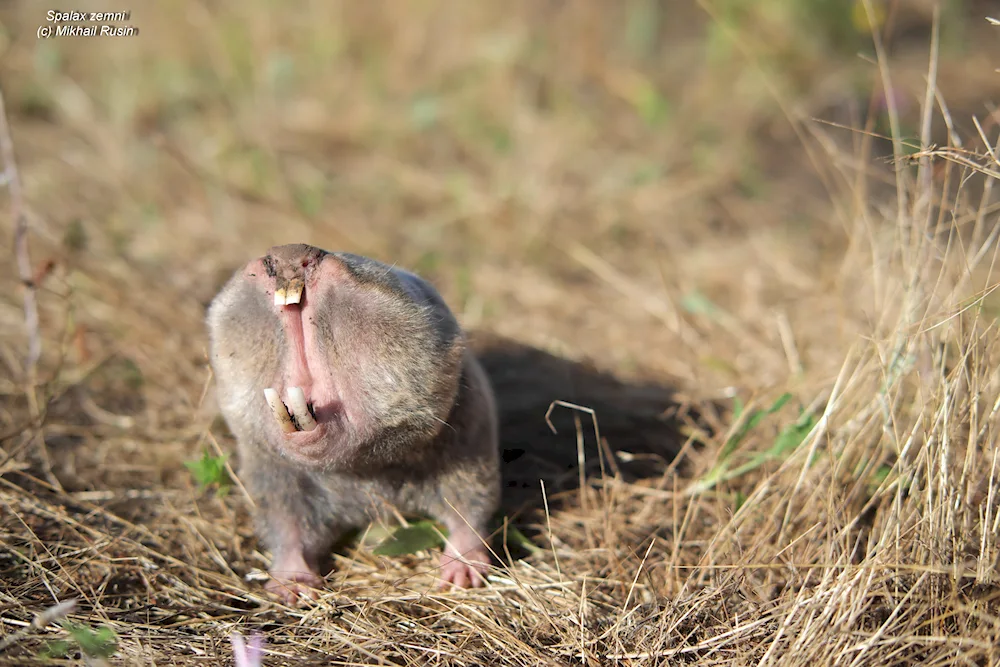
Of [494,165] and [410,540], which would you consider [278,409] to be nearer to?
[410,540]

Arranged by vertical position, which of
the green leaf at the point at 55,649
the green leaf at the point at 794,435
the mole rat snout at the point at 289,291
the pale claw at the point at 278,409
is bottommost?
the green leaf at the point at 55,649

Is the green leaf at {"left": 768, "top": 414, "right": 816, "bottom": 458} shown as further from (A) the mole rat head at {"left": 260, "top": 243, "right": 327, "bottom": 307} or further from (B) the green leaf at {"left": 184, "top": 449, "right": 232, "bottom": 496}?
(B) the green leaf at {"left": 184, "top": 449, "right": 232, "bottom": 496}

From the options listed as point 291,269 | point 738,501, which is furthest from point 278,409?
point 738,501

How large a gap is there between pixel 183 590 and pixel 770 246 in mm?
3323

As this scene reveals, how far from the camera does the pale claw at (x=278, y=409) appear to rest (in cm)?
177

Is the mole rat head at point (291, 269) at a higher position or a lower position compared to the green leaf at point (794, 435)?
higher

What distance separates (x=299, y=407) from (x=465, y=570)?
0.76 m

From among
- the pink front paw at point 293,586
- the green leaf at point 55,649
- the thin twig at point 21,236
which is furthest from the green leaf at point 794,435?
the thin twig at point 21,236

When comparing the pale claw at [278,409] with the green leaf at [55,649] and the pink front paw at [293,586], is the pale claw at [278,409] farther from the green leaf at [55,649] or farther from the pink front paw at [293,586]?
the green leaf at [55,649]

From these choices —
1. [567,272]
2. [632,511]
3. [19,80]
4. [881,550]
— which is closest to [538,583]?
[632,511]

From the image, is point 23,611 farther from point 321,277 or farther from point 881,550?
point 881,550

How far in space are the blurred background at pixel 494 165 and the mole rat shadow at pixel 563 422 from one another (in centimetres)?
19

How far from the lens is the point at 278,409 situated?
1.77 metres

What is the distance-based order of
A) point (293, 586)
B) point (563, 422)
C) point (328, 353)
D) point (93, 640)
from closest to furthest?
point (93, 640), point (328, 353), point (293, 586), point (563, 422)
